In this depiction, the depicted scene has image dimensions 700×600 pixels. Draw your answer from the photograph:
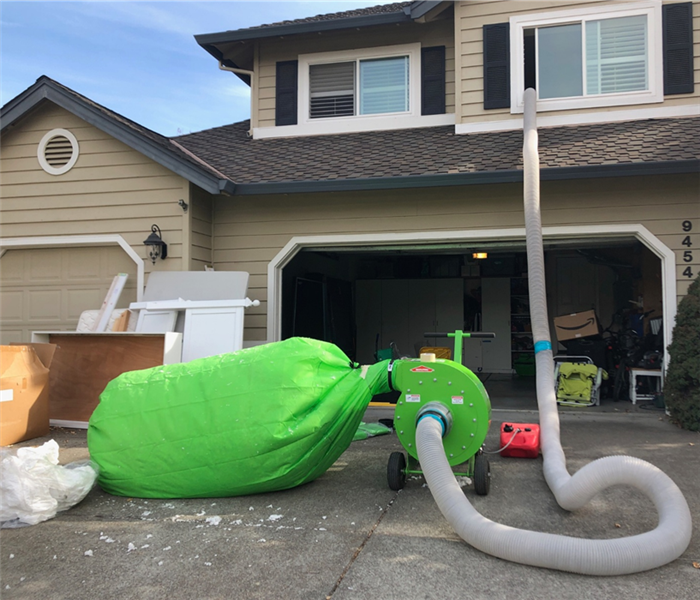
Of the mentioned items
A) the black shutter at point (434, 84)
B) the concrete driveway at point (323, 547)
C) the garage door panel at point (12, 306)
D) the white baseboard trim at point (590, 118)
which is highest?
the black shutter at point (434, 84)

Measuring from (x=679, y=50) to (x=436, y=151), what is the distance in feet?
10.7

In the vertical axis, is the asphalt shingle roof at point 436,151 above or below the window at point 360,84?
A: below

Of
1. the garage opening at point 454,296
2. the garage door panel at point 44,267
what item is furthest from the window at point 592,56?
the garage door panel at point 44,267

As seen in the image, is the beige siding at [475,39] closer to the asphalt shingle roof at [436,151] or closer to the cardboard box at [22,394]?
the asphalt shingle roof at [436,151]

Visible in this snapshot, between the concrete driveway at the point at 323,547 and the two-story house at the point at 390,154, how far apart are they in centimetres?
336

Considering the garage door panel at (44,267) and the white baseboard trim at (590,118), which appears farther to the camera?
the garage door panel at (44,267)

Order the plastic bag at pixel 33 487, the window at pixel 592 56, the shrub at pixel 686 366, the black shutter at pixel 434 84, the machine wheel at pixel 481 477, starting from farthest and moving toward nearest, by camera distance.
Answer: the black shutter at pixel 434 84
the window at pixel 592 56
the shrub at pixel 686 366
the machine wheel at pixel 481 477
the plastic bag at pixel 33 487

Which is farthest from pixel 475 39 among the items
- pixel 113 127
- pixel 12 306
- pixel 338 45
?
pixel 12 306

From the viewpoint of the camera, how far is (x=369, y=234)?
291 inches

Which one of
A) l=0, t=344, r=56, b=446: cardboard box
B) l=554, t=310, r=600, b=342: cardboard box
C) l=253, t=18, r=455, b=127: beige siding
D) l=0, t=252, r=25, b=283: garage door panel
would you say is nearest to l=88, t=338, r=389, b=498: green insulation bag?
l=0, t=344, r=56, b=446: cardboard box

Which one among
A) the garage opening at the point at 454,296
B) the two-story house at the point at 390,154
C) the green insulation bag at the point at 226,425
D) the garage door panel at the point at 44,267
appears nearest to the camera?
the green insulation bag at the point at 226,425

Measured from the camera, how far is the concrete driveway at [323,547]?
2623mm

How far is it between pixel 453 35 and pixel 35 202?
6.21m

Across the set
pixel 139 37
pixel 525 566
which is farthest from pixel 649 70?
pixel 139 37
